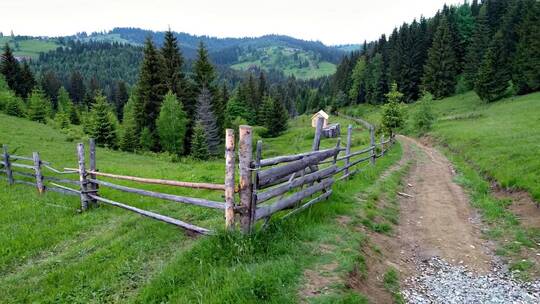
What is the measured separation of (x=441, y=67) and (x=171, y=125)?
62.7 m

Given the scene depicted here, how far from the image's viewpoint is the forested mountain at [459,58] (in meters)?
52.7

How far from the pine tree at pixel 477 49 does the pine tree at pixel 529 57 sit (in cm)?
937

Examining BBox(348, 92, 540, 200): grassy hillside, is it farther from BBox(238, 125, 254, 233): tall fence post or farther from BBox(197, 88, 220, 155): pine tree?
BBox(197, 88, 220, 155): pine tree

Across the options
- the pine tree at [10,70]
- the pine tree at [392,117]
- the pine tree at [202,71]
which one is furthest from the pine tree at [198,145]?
the pine tree at [10,70]

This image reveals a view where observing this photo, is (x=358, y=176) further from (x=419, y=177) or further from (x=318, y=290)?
(x=318, y=290)

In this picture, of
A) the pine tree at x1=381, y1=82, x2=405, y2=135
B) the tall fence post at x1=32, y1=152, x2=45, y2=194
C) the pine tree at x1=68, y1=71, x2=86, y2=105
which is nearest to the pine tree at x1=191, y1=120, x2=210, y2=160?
the pine tree at x1=381, y1=82, x2=405, y2=135

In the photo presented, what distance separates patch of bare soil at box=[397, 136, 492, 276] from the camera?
Result: 7.95 meters

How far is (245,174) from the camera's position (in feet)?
21.6

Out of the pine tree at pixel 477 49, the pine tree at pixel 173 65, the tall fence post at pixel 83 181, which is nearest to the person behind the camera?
the tall fence post at pixel 83 181

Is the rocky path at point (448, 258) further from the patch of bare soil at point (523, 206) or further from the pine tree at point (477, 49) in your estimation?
the pine tree at point (477, 49)

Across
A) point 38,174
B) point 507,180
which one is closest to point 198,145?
point 38,174

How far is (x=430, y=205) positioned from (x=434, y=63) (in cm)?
7227

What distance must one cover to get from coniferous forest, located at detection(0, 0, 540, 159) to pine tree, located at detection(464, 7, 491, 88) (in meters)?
0.19

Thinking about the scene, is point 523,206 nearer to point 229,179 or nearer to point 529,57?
point 229,179
